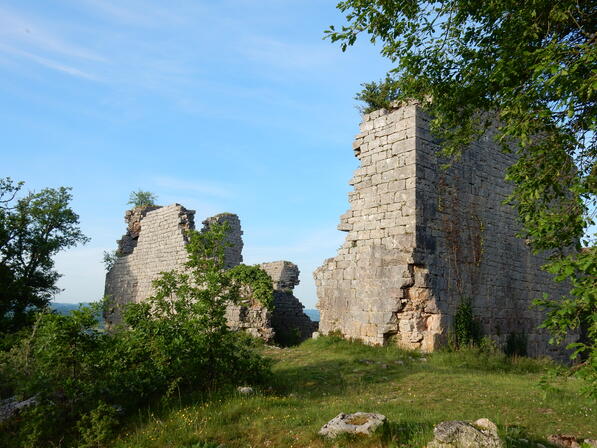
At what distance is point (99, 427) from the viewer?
571 cm

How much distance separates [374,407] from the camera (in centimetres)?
641

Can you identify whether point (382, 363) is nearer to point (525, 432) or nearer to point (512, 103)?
point (525, 432)

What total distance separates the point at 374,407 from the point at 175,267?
13073 millimetres

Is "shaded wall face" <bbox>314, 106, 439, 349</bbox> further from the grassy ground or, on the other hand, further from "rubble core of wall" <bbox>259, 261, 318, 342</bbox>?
"rubble core of wall" <bbox>259, 261, 318, 342</bbox>

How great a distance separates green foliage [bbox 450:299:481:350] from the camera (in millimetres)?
11141

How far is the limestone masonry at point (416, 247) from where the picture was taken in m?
11.0

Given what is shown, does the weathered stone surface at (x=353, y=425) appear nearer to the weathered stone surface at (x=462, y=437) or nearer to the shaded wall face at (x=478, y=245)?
the weathered stone surface at (x=462, y=437)

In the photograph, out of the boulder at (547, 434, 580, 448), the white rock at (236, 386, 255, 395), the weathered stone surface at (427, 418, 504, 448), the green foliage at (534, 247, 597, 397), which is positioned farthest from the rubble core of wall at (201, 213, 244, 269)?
the green foliage at (534, 247, 597, 397)

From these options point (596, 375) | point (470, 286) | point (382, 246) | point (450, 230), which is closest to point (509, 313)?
point (470, 286)

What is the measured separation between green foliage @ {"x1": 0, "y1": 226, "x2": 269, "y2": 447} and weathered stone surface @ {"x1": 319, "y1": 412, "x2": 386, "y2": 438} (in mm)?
2511

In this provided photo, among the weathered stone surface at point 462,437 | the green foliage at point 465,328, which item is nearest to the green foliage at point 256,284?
the green foliage at point 465,328

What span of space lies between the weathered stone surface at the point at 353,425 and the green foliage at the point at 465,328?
20.7 ft

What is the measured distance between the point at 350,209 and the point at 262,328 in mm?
4277

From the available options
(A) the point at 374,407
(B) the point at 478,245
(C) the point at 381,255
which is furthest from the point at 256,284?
(A) the point at 374,407
